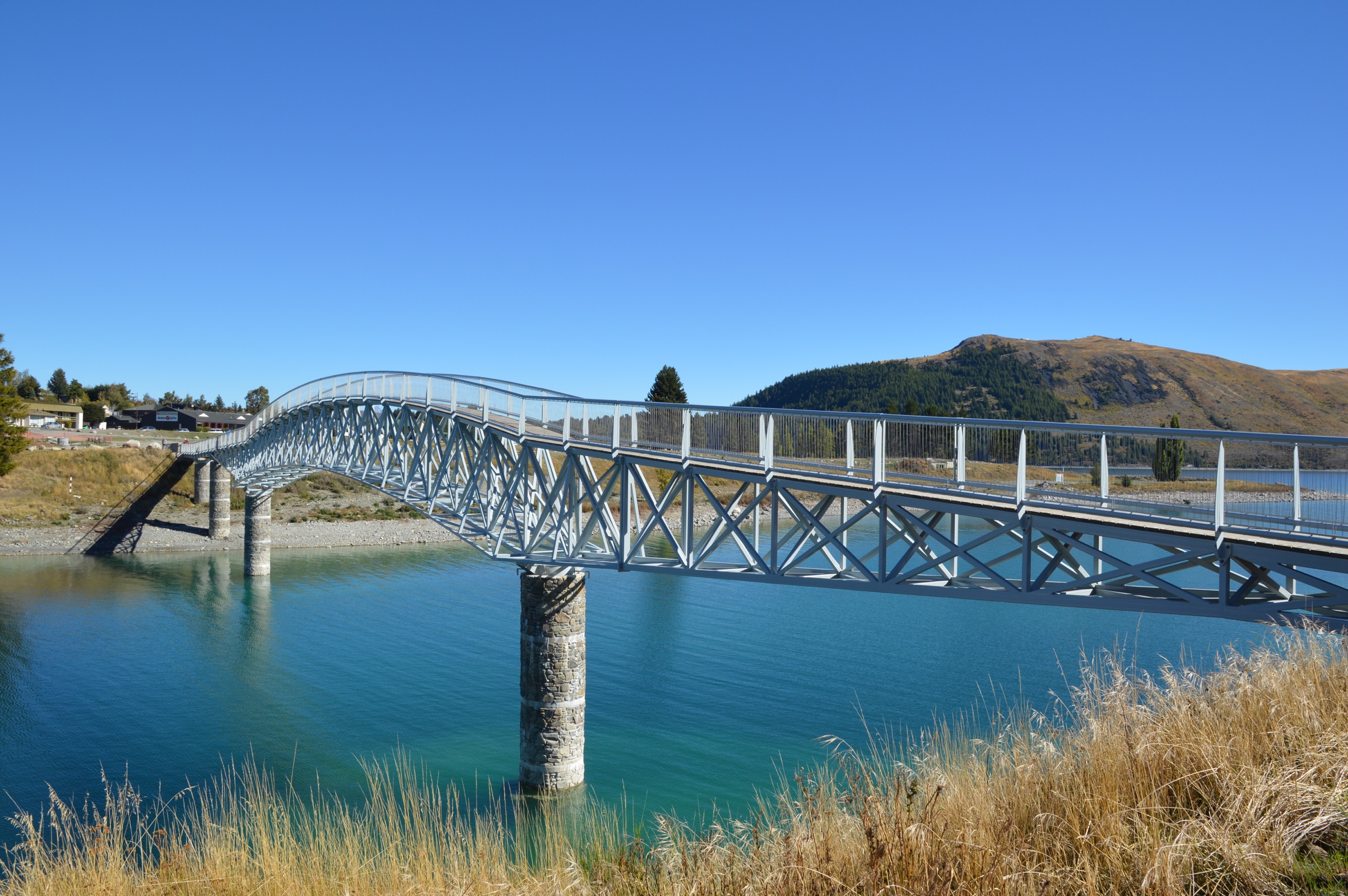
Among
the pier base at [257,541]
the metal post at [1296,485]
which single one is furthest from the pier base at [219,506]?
the metal post at [1296,485]

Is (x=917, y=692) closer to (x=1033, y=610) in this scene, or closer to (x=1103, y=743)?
(x=1033, y=610)

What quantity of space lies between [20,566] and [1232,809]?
6045cm

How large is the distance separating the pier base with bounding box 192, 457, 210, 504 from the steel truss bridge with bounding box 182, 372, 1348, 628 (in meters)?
43.1

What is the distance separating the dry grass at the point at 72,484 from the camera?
181 feet

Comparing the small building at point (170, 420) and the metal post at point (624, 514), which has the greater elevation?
the small building at point (170, 420)

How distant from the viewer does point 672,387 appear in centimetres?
8475

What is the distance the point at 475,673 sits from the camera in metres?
27.1

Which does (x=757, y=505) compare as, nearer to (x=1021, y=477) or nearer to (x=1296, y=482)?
(x=1021, y=477)

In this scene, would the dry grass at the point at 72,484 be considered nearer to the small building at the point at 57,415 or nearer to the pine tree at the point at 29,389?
the small building at the point at 57,415

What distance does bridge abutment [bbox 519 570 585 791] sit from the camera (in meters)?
18.8

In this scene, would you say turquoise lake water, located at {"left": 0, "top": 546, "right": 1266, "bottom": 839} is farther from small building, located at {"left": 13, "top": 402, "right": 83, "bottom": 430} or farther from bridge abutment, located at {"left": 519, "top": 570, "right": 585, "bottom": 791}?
small building, located at {"left": 13, "top": 402, "right": 83, "bottom": 430}

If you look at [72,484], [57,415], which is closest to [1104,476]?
[72,484]

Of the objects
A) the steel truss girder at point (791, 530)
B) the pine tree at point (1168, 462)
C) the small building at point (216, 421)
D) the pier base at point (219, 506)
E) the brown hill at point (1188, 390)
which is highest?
the brown hill at point (1188, 390)

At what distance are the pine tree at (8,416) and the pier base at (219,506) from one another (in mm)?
13092
